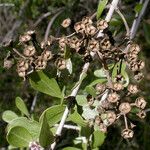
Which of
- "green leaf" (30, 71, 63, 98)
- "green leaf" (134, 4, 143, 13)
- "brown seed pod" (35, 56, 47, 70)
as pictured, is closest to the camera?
"brown seed pod" (35, 56, 47, 70)

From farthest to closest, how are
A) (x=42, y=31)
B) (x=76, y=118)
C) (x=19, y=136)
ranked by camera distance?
(x=42, y=31), (x=76, y=118), (x=19, y=136)

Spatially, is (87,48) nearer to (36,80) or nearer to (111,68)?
(36,80)

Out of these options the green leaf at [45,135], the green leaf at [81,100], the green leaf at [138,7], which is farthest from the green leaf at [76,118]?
the green leaf at [138,7]

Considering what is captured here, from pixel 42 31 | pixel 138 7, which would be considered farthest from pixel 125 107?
pixel 42 31

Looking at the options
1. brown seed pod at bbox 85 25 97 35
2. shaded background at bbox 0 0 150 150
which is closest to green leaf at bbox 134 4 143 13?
brown seed pod at bbox 85 25 97 35

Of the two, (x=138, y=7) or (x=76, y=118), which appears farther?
(x=138, y=7)

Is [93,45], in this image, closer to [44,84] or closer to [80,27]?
[80,27]

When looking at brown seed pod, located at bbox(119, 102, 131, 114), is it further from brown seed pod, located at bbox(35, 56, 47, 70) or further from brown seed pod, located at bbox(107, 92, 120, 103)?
brown seed pod, located at bbox(35, 56, 47, 70)

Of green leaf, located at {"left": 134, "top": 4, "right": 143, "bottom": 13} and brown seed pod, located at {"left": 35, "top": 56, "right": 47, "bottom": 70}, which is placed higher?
green leaf, located at {"left": 134, "top": 4, "right": 143, "bottom": 13}
